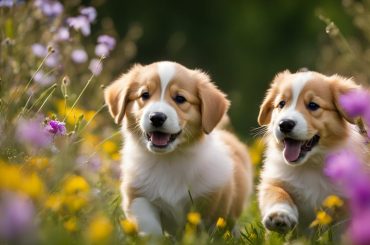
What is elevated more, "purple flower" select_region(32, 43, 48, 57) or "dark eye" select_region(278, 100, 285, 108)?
"dark eye" select_region(278, 100, 285, 108)

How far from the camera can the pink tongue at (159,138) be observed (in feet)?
13.6

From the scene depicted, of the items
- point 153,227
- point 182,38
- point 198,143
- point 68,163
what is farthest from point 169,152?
point 182,38

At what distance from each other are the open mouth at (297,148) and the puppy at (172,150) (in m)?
0.45

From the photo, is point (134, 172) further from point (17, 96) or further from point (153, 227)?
point (17, 96)

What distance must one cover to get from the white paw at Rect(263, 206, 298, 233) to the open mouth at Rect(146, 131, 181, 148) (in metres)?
0.71

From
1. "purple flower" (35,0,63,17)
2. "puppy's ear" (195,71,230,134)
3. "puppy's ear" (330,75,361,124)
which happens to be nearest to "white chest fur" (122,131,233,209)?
"puppy's ear" (195,71,230,134)

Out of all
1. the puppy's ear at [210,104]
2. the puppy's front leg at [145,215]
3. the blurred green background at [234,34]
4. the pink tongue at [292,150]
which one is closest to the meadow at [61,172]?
the puppy's front leg at [145,215]

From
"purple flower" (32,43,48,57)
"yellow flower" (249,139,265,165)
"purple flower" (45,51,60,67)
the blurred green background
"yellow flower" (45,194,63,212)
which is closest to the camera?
"yellow flower" (45,194,63,212)

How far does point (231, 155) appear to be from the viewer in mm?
4883

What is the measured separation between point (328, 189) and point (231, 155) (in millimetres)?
924

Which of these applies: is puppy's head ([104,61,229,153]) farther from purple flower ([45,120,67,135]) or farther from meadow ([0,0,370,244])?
purple flower ([45,120,67,135])

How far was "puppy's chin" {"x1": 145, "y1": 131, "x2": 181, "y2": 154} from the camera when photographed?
415 centimetres

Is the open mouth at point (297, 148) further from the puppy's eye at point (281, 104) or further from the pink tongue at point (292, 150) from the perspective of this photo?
the puppy's eye at point (281, 104)

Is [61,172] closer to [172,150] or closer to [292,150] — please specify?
[172,150]
